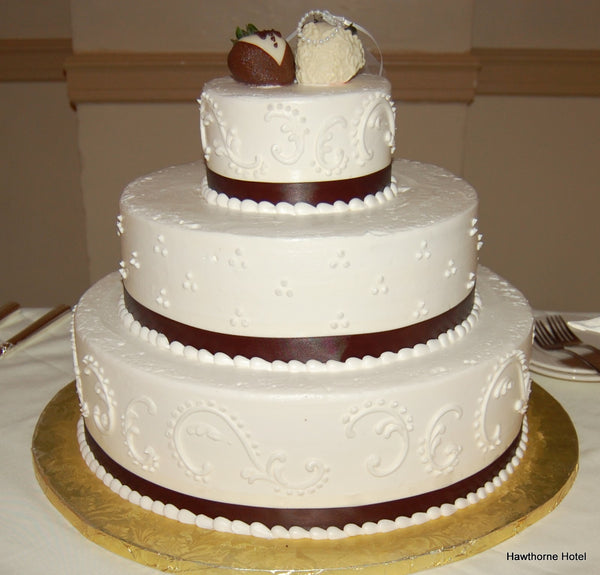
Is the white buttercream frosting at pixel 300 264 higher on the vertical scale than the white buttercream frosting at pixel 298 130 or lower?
lower

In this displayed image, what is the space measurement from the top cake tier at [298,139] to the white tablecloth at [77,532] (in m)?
0.86

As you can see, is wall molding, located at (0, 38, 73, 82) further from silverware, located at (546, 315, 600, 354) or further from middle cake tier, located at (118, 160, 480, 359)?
silverware, located at (546, 315, 600, 354)

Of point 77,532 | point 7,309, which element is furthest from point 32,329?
point 77,532

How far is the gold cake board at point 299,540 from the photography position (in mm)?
1686

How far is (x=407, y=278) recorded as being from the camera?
182 cm

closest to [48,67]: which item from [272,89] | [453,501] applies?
[272,89]

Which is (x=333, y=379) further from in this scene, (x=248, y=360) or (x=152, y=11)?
(x=152, y=11)

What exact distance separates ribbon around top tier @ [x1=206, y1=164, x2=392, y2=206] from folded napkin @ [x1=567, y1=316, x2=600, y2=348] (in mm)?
906

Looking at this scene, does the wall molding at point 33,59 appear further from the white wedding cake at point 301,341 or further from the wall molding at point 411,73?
the white wedding cake at point 301,341

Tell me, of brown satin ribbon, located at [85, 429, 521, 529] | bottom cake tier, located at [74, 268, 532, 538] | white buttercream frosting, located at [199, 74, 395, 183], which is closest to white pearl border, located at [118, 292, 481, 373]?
bottom cake tier, located at [74, 268, 532, 538]

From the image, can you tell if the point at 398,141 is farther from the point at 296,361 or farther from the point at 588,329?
the point at 296,361

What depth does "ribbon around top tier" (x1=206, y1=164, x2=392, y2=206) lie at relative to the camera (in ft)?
6.10

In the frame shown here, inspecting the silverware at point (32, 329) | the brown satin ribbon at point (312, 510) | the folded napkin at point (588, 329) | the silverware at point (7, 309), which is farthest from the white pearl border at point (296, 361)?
the silverware at point (7, 309)

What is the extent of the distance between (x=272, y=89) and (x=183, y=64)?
7.04 feet
